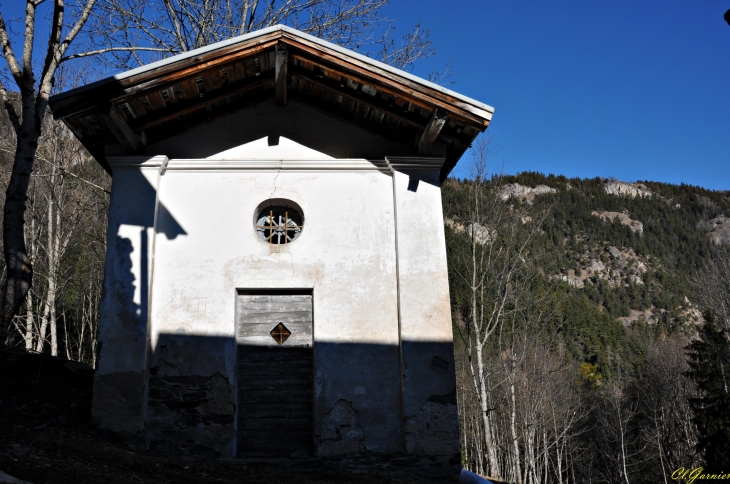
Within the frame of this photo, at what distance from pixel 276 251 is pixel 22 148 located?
3774 millimetres

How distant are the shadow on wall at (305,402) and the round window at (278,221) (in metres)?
→ 1.48

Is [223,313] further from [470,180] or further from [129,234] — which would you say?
[470,180]

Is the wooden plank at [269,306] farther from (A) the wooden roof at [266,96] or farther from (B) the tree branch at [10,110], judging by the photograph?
(B) the tree branch at [10,110]

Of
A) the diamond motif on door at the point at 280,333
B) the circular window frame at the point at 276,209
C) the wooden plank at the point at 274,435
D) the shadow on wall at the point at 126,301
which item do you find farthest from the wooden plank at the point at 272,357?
the circular window frame at the point at 276,209

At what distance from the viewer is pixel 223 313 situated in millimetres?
7949

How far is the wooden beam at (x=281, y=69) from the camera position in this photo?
7.90m

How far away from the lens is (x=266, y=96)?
893 centimetres

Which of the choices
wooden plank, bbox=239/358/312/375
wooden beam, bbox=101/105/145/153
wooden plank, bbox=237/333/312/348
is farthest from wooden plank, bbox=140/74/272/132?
wooden plank, bbox=239/358/312/375

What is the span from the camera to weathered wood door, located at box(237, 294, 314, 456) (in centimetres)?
778

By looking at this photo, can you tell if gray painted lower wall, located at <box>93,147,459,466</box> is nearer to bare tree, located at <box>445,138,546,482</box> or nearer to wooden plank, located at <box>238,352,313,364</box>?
wooden plank, located at <box>238,352,313,364</box>

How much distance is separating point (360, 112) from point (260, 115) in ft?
4.58

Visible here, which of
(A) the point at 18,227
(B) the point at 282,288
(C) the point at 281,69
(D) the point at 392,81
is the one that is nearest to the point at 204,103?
(C) the point at 281,69

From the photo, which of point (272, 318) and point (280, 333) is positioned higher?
point (272, 318)

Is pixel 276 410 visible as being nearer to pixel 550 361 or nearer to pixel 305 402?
pixel 305 402
